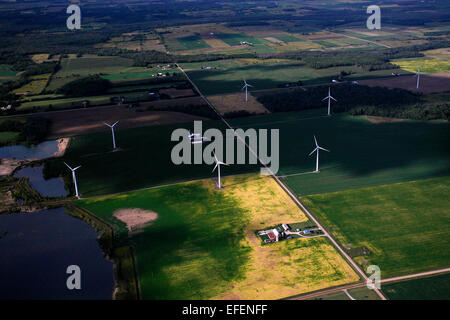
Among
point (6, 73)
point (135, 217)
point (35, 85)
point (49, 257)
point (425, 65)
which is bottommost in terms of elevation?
point (49, 257)

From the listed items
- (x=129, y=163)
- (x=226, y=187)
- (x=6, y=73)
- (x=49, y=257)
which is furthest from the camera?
(x=6, y=73)

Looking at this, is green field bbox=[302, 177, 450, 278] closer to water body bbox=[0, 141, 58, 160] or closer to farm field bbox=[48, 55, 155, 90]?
water body bbox=[0, 141, 58, 160]

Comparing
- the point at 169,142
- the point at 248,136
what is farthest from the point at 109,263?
the point at 248,136

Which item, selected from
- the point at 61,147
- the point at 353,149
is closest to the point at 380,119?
the point at 353,149
